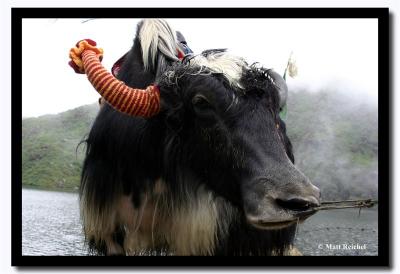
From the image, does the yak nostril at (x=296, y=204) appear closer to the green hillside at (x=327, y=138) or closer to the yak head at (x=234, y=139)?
the yak head at (x=234, y=139)

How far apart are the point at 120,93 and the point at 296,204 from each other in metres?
0.78

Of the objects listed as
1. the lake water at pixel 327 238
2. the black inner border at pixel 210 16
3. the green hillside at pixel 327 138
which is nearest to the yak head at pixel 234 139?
the black inner border at pixel 210 16

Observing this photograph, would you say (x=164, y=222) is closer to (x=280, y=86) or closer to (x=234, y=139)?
(x=234, y=139)

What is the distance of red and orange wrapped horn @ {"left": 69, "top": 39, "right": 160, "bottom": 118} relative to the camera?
1.96 metres

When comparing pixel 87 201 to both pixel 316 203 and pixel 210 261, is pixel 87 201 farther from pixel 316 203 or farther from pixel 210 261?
pixel 316 203

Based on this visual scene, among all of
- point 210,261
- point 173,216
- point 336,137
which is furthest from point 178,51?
point 336,137

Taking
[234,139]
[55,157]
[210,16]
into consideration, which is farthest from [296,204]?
[55,157]

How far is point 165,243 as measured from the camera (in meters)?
2.28

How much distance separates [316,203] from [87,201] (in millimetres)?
1059

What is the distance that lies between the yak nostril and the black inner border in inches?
36.2

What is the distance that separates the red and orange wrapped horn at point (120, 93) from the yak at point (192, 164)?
0.04m

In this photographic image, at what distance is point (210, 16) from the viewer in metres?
2.81

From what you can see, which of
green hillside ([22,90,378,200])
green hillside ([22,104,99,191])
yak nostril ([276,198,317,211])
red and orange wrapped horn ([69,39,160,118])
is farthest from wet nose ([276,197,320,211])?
green hillside ([22,104,99,191])

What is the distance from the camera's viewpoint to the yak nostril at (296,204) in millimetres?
1625
